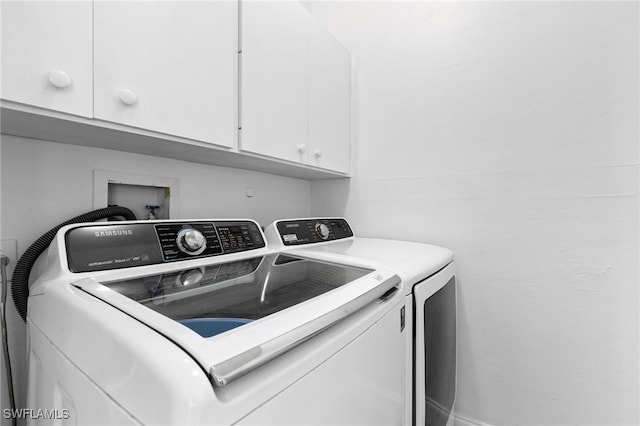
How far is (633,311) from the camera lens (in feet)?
3.92

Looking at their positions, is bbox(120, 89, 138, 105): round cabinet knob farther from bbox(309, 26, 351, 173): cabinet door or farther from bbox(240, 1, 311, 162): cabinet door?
bbox(309, 26, 351, 173): cabinet door

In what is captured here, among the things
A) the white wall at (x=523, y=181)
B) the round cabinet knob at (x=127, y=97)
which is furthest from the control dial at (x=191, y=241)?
the white wall at (x=523, y=181)

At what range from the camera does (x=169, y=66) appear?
90cm

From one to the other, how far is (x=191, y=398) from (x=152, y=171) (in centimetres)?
110

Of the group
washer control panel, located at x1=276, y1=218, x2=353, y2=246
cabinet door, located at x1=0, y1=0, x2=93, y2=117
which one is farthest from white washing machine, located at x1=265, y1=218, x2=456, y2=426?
cabinet door, located at x1=0, y1=0, x2=93, y2=117

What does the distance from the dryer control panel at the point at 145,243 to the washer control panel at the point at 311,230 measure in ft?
0.70

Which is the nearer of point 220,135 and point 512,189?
point 220,135

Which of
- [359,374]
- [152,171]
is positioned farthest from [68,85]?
[359,374]

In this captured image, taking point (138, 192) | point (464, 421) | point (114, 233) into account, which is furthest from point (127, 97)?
point (464, 421)

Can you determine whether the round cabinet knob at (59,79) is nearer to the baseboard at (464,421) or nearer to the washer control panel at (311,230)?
the washer control panel at (311,230)

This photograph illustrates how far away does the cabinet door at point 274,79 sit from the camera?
1.14 metres

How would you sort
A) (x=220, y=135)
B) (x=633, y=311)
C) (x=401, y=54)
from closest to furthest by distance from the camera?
1. (x=220, y=135)
2. (x=633, y=311)
3. (x=401, y=54)

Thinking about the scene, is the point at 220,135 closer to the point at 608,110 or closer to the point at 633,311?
the point at 608,110

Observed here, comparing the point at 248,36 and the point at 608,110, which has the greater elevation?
the point at 248,36
